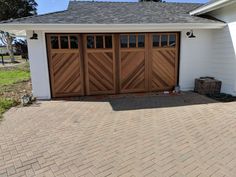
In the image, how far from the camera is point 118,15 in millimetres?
7926

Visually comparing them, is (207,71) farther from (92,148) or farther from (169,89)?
(92,148)

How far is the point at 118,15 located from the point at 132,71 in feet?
7.07

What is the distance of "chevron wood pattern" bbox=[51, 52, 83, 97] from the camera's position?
24.5 ft

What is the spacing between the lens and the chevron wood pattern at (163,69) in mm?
8156

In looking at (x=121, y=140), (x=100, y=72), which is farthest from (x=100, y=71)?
(x=121, y=140)

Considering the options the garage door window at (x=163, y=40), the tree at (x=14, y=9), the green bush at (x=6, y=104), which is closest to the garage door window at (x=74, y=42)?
the green bush at (x=6, y=104)

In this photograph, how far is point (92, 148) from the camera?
3.82m

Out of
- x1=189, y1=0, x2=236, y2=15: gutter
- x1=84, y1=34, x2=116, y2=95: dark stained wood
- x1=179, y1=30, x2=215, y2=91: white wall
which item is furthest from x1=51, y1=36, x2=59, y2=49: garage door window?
x1=189, y1=0, x2=236, y2=15: gutter

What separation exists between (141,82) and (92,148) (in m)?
4.79

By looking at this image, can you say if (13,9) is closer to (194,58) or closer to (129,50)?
(129,50)

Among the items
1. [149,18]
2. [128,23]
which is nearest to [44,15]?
[128,23]

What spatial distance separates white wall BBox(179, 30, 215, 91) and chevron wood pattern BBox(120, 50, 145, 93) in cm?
158

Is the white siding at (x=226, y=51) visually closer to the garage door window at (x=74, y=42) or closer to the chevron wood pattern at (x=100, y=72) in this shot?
the chevron wood pattern at (x=100, y=72)

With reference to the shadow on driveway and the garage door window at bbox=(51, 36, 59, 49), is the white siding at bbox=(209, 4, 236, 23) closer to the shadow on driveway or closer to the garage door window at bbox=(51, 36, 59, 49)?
the shadow on driveway
